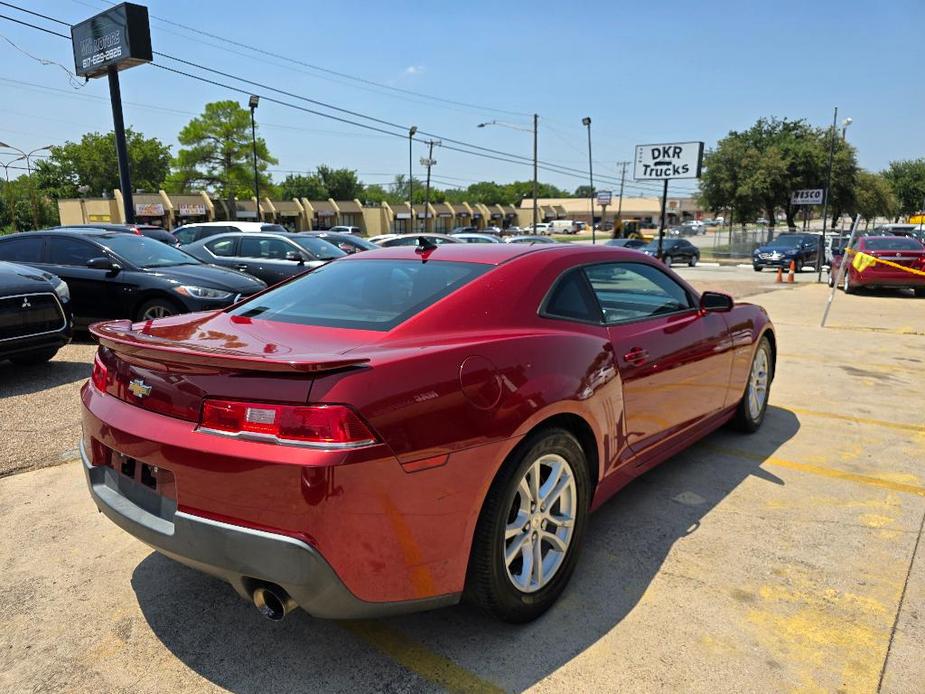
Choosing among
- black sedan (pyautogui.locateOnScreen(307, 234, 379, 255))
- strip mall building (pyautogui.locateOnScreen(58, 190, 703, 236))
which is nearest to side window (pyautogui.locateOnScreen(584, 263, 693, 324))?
black sedan (pyautogui.locateOnScreen(307, 234, 379, 255))

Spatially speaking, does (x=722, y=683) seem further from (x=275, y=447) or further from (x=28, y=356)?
(x=28, y=356)

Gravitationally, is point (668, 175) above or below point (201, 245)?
above

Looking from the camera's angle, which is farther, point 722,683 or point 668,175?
point 668,175

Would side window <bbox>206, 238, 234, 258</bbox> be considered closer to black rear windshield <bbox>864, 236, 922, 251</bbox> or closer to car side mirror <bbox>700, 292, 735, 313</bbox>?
car side mirror <bbox>700, 292, 735, 313</bbox>

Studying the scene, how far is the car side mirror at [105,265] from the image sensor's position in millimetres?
7754

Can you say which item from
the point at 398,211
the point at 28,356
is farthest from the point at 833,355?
the point at 398,211

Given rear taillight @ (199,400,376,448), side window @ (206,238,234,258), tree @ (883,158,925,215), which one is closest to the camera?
rear taillight @ (199,400,376,448)

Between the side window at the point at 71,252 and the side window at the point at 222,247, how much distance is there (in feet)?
11.2

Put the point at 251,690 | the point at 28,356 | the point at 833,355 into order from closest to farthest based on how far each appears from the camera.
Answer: the point at 251,690 → the point at 28,356 → the point at 833,355

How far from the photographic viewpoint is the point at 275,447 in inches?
78.6

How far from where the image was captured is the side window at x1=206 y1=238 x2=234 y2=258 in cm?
1172

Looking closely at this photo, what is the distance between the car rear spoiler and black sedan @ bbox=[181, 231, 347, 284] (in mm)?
8645

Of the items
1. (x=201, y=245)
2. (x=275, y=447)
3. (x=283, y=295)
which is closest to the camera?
(x=275, y=447)

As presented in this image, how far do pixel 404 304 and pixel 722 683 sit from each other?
189 centimetres
